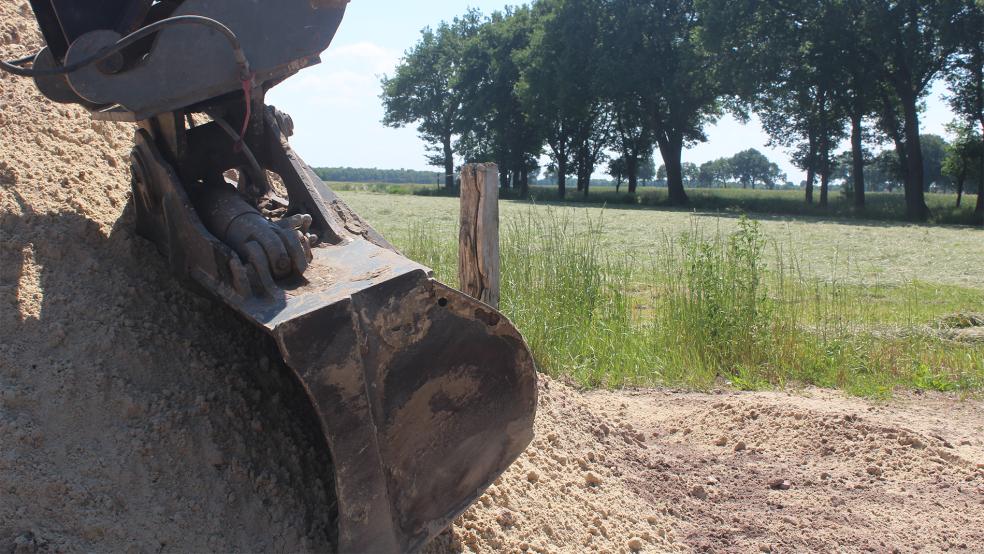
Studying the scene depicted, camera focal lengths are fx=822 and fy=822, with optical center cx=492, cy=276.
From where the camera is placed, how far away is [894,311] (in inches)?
350

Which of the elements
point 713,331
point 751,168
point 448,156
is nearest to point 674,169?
point 448,156

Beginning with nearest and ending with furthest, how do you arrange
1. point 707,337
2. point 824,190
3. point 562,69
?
point 707,337
point 824,190
point 562,69

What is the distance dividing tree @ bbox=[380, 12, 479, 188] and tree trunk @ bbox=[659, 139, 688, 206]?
2424 centimetres

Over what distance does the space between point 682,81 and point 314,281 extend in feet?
119

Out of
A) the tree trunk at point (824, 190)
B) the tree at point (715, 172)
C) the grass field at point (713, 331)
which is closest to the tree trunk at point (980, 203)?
the tree trunk at point (824, 190)

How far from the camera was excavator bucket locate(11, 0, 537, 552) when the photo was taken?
95.0 inches

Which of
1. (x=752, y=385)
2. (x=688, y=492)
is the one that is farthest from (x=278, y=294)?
(x=752, y=385)

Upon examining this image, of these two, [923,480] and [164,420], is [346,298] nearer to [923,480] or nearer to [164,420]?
[164,420]

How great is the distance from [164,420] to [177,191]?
2.68 feet

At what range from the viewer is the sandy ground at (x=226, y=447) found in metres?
2.58

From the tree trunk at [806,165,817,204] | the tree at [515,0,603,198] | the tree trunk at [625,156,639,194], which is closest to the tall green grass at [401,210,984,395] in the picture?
the tree trunk at [806,165,817,204]

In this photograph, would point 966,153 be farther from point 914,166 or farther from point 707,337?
point 707,337

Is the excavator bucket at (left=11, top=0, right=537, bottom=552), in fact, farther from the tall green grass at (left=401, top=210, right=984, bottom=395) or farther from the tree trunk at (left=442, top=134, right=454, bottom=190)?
the tree trunk at (left=442, top=134, right=454, bottom=190)

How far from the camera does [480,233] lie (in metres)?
5.57
